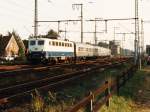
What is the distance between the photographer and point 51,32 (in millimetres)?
109500

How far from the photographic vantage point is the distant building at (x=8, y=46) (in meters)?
94.6

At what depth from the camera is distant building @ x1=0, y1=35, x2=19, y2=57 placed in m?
94.6

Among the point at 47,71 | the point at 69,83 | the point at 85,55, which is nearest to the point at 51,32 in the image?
the point at 85,55

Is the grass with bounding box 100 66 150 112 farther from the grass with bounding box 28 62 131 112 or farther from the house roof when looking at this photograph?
the house roof

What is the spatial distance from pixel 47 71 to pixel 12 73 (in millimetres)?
4834

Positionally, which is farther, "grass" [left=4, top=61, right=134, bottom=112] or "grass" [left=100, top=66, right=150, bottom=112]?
"grass" [left=100, top=66, right=150, bottom=112]

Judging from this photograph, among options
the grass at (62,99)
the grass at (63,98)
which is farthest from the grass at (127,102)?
the grass at (63,98)

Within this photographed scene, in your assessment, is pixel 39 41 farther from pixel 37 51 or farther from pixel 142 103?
pixel 142 103

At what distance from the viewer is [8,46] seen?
3893 inches

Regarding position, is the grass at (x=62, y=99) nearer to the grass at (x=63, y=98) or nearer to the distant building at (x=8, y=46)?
the grass at (x=63, y=98)

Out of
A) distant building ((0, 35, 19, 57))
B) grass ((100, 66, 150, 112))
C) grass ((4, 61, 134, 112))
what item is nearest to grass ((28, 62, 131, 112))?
grass ((4, 61, 134, 112))

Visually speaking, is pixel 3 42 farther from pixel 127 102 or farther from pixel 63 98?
pixel 63 98

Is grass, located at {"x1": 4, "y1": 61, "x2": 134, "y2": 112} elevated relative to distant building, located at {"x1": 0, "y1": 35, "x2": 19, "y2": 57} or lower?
lower

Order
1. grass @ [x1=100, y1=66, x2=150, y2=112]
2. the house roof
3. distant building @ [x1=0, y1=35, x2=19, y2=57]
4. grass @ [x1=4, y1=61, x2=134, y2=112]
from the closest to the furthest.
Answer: grass @ [x1=4, y1=61, x2=134, y2=112] → grass @ [x1=100, y1=66, x2=150, y2=112] → the house roof → distant building @ [x1=0, y1=35, x2=19, y2=57]
